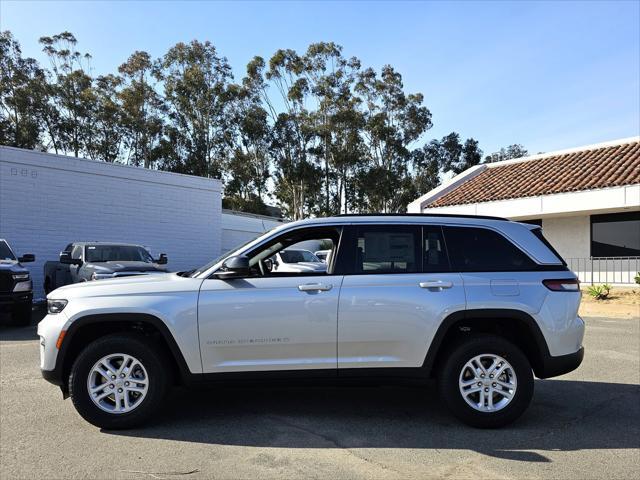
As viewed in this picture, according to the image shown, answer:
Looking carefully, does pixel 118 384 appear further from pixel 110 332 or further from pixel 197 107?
pixel 197 107

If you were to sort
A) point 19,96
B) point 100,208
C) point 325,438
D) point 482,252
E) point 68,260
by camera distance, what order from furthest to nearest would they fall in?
1. point 19,96
2. point 100,208
3. point 68,260
4. point 482,252
5. point 325,438

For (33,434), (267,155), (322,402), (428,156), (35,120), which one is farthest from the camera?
(428,156)

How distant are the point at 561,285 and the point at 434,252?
119 cm

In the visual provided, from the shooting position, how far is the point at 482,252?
4871mm

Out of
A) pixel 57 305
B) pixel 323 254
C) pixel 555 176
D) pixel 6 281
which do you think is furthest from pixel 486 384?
pixel 555 176

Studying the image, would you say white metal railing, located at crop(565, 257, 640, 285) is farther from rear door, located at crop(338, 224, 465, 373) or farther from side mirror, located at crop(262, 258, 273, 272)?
side mirror, located at crop(262, 258, 273, 272)

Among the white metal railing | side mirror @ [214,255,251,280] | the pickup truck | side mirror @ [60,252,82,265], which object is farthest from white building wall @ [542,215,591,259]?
side mirror @ [214,255,251,280]

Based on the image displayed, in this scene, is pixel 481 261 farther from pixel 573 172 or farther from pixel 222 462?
pixel 573 172

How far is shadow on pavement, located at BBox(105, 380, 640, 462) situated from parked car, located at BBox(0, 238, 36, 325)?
6370 mm

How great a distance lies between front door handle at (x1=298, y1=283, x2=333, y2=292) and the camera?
4586mm

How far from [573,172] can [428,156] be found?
26563 mm

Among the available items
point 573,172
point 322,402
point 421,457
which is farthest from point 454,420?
point 573,172

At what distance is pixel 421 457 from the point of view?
403 cm

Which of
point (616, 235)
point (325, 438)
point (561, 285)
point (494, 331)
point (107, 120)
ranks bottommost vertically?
point (325, 438)
